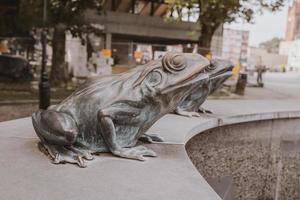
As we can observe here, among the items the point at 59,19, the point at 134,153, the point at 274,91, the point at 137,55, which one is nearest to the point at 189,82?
the point at 134,153

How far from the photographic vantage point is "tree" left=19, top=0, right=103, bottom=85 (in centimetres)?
1373

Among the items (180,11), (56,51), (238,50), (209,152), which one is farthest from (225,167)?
(238,50)

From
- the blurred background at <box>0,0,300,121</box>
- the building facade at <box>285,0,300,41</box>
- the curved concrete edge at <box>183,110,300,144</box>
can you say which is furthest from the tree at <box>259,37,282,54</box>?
the curved concrete edge at <box>183,110,300,144</box>

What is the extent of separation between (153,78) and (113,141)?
1.91 feet

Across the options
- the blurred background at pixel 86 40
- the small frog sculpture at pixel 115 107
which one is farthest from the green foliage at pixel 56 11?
the small frog sculpture at pixel 115 107

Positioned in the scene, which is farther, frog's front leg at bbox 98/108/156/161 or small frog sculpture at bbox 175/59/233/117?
small frog sculpture at bbox 175/59/233/117

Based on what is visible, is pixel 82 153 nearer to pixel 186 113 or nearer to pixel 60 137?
pixel 60 137

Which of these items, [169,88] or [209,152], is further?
[209,152]

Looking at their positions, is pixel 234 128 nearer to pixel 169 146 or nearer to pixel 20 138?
pixel 169 146

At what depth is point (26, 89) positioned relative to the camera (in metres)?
13.6

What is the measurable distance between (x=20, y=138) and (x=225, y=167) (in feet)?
9.13

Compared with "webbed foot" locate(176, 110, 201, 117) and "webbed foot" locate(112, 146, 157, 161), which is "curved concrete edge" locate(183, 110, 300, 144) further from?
"webbed foot" locate(112, 146, 157, 161)

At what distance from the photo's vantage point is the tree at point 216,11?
12.9 m

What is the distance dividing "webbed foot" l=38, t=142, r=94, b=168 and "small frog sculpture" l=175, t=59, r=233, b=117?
1887 mm
